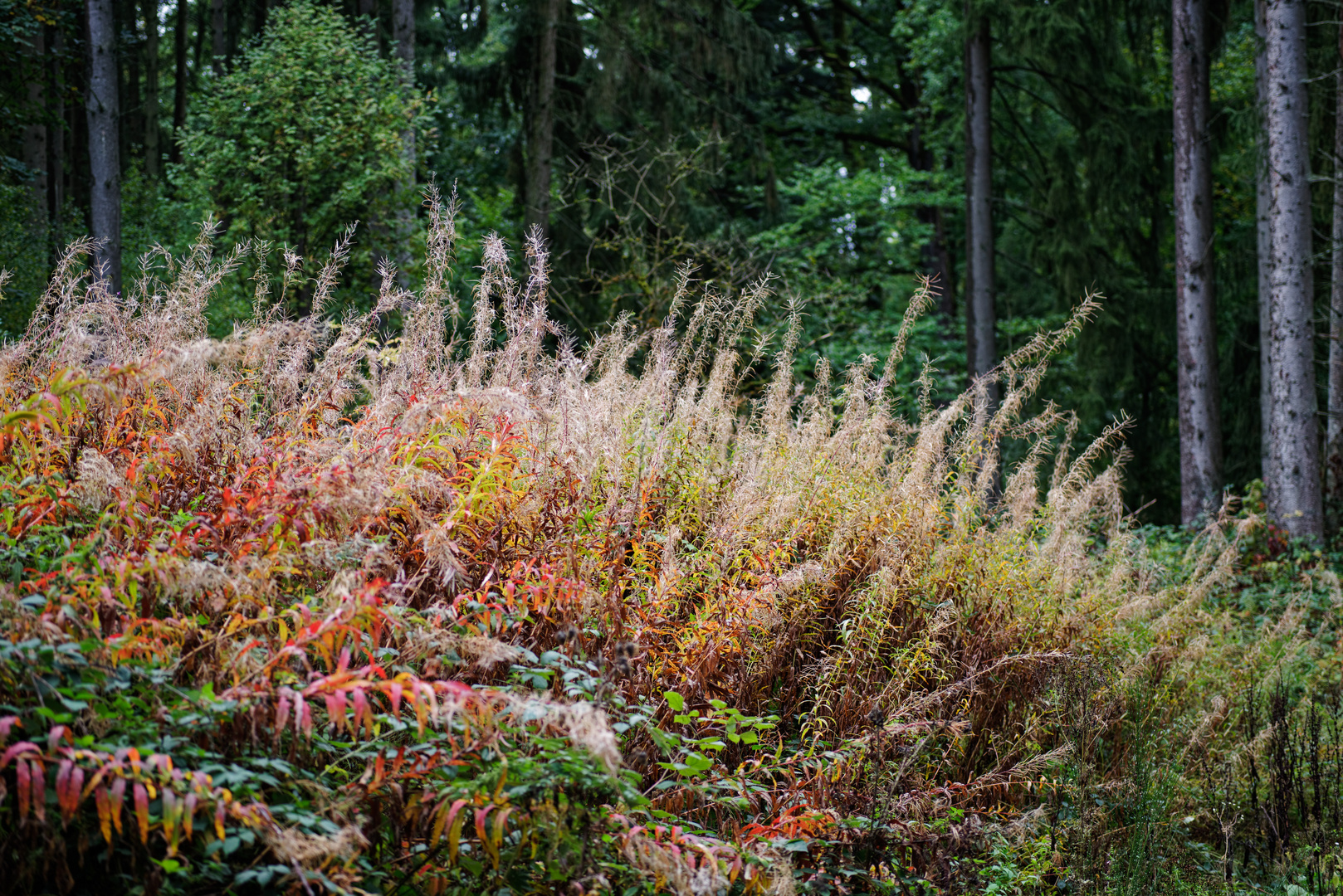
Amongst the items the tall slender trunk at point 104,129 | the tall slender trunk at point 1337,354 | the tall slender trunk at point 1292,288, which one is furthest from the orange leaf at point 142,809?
the tall slender trunk at point 1337,354

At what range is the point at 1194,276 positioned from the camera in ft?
38.7

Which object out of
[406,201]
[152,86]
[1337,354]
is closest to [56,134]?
[152,86]

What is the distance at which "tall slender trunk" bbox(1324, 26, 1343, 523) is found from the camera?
1043cm

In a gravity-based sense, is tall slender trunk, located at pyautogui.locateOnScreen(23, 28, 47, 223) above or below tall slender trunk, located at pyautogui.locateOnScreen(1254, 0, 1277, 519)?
above

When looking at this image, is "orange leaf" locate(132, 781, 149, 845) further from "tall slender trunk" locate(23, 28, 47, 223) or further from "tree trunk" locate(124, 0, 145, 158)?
"tree trunk" locate(124, 0, 145, 158)

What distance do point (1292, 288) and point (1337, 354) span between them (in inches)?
59.5

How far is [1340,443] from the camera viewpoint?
1056cm

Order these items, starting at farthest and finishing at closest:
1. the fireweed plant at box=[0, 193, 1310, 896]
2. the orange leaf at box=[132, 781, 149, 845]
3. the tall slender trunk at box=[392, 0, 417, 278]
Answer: the tall slender trunk at box=[392, 0, 417, 278]
the fireweed plant at box=[0, 193, 1310, 896]
the orange leaf at box=[132, 781, 149, 845]

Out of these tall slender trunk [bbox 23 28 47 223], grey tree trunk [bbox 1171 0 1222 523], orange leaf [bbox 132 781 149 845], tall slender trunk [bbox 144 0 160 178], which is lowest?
orange leaf [bbox 132 781 149 845]

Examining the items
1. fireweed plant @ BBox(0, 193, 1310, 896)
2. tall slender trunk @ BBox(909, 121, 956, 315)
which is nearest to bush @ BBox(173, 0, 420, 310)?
fireweed plant @ BBox(0, 193, 1310, 896)

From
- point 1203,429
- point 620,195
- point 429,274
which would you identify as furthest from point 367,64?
point 1203,429

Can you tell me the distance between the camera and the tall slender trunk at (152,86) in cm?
2308

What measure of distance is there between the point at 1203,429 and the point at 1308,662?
5.82 m

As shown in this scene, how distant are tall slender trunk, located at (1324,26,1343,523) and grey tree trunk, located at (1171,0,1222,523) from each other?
1.32 metres
